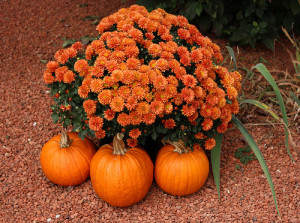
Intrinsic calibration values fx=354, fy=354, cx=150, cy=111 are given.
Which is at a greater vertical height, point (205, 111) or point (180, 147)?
point (205, 111)

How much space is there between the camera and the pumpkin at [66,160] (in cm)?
237

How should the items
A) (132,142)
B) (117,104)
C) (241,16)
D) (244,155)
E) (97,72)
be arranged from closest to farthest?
1. (117,104)
2. (97,72)
3. (132,142)
4. (244,155)
5. (241,16)

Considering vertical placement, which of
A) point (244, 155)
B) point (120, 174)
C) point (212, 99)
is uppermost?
point (212, 99)

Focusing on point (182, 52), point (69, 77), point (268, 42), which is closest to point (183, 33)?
point (182, 52)

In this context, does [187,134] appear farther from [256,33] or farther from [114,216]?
[256,33]

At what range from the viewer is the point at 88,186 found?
249cm

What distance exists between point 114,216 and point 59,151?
1.86ft

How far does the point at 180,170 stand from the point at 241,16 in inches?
77.1

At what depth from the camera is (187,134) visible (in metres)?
2.25

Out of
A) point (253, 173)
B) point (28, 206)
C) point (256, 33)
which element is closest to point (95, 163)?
point (28, 206)

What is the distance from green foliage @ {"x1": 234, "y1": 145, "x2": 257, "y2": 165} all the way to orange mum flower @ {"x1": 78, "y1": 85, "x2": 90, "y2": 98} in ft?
4.20

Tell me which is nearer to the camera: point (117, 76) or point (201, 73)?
point (117, 76)

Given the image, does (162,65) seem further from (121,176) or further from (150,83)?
(121,176)

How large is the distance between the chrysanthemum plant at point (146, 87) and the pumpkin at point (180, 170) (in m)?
0.07
